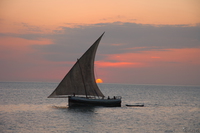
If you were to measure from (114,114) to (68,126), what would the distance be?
602 inches

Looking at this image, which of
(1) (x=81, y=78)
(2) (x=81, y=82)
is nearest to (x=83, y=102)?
(2) (x=81, y=82)

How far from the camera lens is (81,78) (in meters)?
63.1

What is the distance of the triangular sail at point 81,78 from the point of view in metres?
61.7

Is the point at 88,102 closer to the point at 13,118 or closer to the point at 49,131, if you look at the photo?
the point at 13,118

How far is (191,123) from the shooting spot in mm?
48969

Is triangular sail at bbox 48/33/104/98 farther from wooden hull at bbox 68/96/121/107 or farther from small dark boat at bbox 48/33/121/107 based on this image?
wooden hull at bbox 68/96/121/107

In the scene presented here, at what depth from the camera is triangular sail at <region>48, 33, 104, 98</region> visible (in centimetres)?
6172

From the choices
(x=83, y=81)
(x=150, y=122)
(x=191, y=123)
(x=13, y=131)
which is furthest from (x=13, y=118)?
(x=191, y=123)

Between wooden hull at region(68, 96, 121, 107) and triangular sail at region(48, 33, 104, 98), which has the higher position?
triangular sail at region(48, 33, 104, 98)

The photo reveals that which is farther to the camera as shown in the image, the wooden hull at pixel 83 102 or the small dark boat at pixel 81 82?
the wooden hull at pixel 83 102

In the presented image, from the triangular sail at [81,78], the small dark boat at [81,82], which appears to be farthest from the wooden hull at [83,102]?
the triangular sail at [81,78]

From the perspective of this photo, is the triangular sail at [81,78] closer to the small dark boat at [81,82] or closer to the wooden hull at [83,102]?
the small dark boat at [81,82]

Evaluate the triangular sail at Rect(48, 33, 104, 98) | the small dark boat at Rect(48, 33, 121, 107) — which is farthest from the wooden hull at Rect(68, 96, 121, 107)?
the triangular sail at Rect(48, 33, 104, 98)

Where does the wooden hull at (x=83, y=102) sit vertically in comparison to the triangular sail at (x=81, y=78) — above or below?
below
